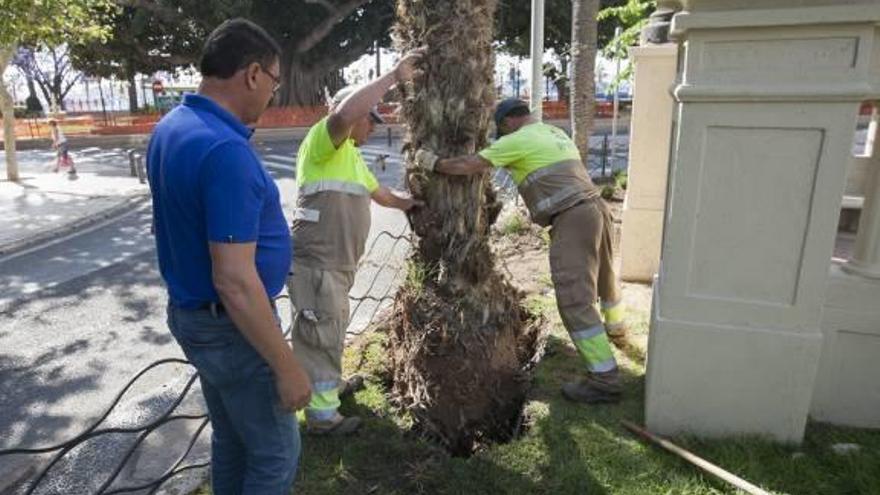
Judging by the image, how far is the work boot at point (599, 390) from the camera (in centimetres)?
389

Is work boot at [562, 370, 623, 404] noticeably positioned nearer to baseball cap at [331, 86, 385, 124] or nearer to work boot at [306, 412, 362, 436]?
work boot at [306, 412, 362, 436]

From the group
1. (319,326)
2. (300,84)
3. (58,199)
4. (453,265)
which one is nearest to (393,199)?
(453,265)

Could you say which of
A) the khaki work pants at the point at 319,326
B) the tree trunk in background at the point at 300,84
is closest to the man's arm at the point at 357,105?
the khaki work pants at the point at 319,326

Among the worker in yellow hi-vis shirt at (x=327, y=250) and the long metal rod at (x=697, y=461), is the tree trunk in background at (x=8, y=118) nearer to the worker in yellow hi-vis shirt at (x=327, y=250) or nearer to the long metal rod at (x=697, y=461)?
the worker in yellow hi-vis shirt at (x=327, y=250)

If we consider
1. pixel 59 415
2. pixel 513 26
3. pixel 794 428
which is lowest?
pixel 59 415

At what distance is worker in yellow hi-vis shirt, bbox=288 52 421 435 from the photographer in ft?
11.5

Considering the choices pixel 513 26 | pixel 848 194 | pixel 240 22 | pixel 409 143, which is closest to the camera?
pixel 240 22

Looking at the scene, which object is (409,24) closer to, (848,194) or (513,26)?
(848,194)

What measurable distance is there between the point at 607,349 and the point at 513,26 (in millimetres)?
24926

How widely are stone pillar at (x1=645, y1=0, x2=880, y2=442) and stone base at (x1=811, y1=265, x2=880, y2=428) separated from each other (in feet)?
1.33

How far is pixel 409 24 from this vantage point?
3730 mm

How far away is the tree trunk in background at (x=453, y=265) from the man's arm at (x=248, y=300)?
6.04 feet

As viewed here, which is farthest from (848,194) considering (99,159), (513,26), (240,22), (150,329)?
(513,26)

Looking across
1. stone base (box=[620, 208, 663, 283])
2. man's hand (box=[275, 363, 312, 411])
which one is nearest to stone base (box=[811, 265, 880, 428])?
stone base (box=[620, 208, 663, 283])
